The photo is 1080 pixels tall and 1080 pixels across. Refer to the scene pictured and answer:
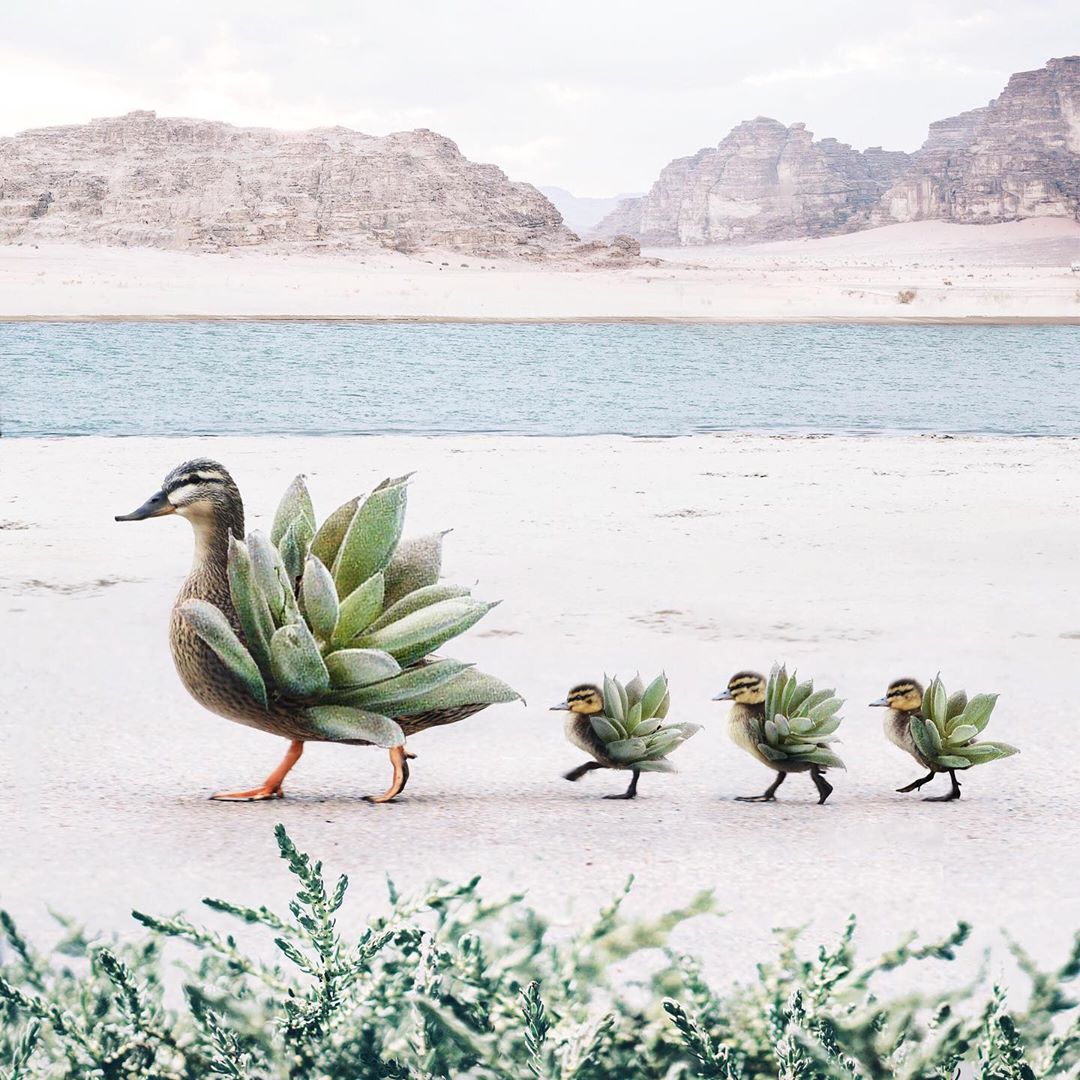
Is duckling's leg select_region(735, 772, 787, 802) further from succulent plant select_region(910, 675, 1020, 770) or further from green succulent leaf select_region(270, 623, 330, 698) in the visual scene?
green succulent leaf select_region(270, 623, 330, 698)

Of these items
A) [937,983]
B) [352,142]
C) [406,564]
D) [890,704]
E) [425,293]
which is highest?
[352,142]

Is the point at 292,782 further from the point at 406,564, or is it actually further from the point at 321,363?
the point at 321,363

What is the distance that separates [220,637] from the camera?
9.12ft

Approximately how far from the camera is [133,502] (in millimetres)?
8883

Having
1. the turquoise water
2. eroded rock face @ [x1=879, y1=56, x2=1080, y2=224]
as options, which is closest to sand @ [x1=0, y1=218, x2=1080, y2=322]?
the turquoise water

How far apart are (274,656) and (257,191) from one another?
125493mm

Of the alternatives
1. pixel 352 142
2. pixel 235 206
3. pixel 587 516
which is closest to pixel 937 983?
pixel 587 516

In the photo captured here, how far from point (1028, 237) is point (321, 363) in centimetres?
15117

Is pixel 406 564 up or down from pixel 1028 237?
down

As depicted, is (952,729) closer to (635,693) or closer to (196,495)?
(635,693)

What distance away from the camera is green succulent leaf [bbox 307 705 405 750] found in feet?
9.16

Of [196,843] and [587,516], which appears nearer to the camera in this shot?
[196,843]

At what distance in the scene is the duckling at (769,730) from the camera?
9.77 feet

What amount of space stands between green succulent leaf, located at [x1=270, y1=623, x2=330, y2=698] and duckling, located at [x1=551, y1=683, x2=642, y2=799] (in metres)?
0.49
